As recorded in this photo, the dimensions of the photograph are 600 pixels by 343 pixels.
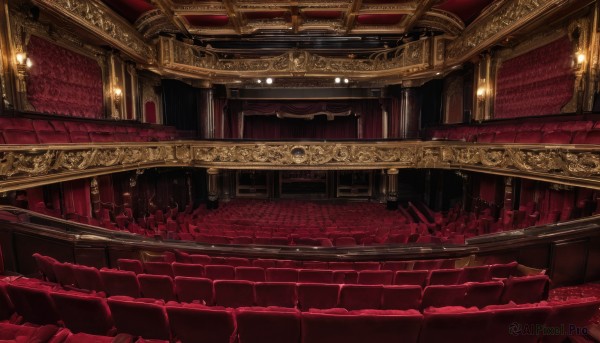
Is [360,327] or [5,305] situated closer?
[360,327]

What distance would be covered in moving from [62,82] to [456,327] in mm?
8200

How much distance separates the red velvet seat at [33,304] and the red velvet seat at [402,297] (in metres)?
2.14

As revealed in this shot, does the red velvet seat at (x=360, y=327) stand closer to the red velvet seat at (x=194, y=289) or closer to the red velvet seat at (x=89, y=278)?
the red velvet seat at (x=194, y=289)

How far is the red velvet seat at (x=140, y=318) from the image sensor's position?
1.68 metres

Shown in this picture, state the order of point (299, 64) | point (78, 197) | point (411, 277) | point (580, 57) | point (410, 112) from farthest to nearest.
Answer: point (410, 112) < point (299, 64) < point (78, 197) < point (580, 57) < point (411, 277)

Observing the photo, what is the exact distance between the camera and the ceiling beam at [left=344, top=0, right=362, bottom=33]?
7.06 metres

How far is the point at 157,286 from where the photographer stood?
222 cm

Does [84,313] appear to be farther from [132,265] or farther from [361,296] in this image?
[361,296]

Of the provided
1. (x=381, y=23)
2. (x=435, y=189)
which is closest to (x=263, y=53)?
(x=381, y=23)

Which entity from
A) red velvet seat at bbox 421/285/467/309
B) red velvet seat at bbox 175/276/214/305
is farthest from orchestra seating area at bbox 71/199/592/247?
red velvet seat at bbox 421/285/467/309

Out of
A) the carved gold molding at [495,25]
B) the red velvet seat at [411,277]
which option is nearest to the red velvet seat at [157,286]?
the red velvet seat at [411,277]

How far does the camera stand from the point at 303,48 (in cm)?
994

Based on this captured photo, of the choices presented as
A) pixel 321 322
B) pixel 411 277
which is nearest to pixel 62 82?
pixel 321 322

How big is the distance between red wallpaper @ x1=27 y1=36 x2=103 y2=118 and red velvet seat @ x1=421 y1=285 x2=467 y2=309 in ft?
23.6
